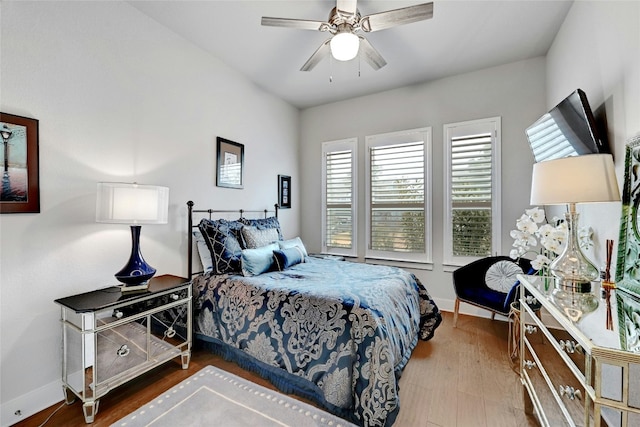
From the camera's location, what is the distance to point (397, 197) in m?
3.72

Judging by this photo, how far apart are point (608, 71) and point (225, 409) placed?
3.25 m

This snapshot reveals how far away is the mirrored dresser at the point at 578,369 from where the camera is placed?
2.76 feet

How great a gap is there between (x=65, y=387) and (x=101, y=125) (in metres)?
1.83

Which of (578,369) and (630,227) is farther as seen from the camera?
(630,227)

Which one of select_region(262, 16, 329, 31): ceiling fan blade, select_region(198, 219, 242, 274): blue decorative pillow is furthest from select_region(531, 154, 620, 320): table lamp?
select_region(198, 219, 242, 274): blue decorative pillow

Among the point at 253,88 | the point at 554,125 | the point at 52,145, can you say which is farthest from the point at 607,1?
the point at 52,145

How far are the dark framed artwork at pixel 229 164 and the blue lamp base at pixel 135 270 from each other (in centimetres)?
119

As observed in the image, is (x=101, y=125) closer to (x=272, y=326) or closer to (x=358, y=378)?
(x=272, y=326)

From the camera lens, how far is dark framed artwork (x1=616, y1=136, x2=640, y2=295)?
4.31 feet

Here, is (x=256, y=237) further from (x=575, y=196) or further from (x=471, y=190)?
(x=471, y=190)

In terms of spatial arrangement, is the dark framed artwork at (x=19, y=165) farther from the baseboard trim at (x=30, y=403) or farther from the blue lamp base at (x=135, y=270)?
the baseboard trim at (x=30, y=403)

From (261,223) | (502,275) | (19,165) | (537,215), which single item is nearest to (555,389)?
(537,215)

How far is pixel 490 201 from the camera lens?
3184 millimetres

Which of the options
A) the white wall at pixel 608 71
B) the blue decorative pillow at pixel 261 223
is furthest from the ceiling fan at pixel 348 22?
the blue decorative pillow at pixel 261 223
